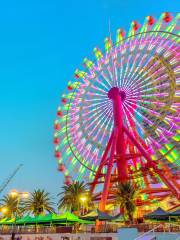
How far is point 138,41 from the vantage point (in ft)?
137

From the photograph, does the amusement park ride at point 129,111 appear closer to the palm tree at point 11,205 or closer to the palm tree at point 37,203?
the palm tree at point 37,203

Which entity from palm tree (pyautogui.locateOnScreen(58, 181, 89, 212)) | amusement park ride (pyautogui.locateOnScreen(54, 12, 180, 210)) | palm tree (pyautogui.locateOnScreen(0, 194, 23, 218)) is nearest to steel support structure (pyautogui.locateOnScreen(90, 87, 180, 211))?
amusement park ride (pyautogui.locateOnScreen(54, 12, 180, 210))

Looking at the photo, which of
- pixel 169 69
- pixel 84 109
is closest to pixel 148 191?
pixel 84 109

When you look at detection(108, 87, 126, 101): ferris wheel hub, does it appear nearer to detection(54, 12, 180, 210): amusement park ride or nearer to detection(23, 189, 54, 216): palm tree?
detection(54, 12, 180, 210): amusement park ride

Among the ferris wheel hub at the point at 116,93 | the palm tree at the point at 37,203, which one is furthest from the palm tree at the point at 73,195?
the ferris wheel hub at the point at 116,93

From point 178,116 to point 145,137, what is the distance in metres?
6.21

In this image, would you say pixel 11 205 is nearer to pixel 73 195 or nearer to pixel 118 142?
pixel 73 195

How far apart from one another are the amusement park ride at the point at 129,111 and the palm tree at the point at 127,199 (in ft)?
24.3

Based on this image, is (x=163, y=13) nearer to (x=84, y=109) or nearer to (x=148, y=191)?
(x=84, y=109)

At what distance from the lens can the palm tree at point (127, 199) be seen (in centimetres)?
3192

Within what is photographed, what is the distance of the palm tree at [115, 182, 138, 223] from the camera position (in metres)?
31.9

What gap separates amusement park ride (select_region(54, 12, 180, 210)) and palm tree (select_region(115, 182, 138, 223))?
739 cm

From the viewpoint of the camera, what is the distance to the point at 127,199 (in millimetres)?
32094

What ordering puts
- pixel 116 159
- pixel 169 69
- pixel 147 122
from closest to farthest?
pixel 169 69, pixel 147 122, pixel 116 159
